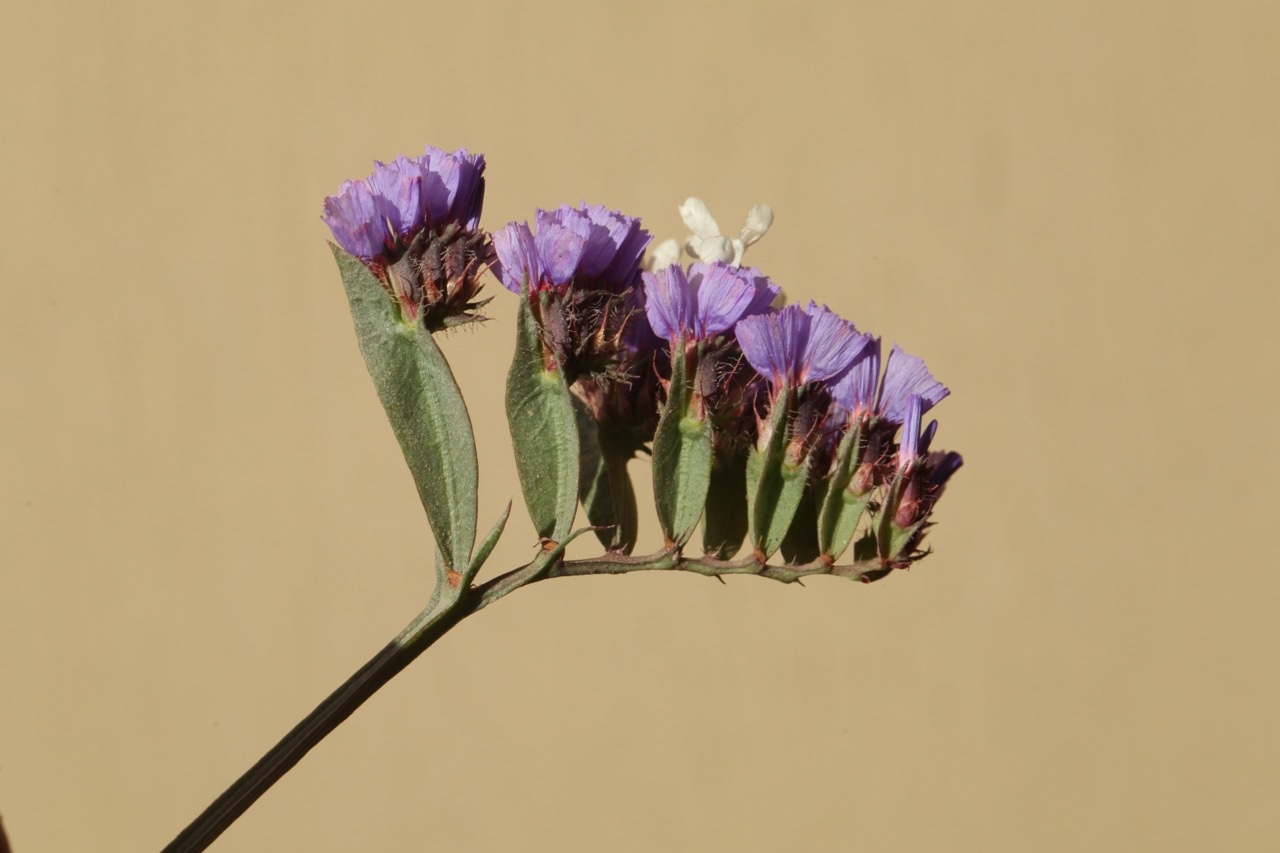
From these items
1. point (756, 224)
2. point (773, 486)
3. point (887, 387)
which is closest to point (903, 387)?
point (887, 387)

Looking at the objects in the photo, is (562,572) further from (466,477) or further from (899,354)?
(899,354)

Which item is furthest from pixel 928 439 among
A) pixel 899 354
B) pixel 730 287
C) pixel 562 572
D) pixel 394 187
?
pixel 394 187

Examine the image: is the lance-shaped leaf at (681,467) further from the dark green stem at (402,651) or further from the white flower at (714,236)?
the white flower at (714,236)

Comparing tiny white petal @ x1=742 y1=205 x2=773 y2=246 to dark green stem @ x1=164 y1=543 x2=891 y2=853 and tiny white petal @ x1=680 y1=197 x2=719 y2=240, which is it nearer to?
tiny white petal @ x1=680 y1=197 x2=719 y2=240

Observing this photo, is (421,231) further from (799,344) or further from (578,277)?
(799,344)

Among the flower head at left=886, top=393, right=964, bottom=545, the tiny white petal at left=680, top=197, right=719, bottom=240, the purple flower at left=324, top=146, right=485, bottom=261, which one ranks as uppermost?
the tiny white petal at left=680, top=197, right=719, bottom=240

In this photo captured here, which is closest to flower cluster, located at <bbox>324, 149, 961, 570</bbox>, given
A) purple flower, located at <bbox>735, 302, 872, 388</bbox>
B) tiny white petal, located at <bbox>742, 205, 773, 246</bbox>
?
purple flower, located at <bbox>735, 302, 872, 388</bbox>

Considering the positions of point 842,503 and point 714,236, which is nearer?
point 842,503
